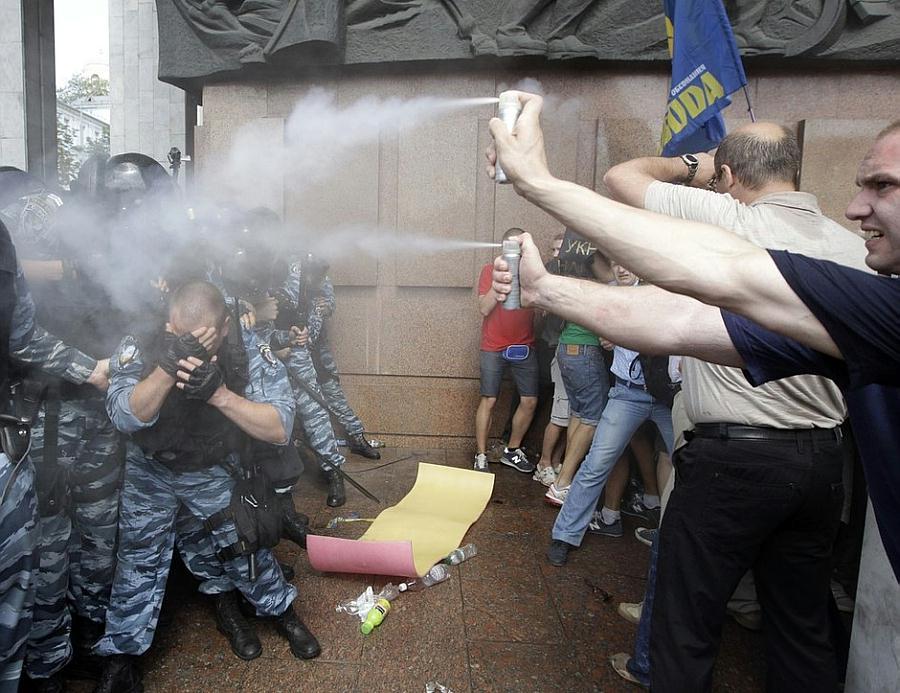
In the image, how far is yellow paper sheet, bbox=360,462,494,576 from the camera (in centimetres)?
408

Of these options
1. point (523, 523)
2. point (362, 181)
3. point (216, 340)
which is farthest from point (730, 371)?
point (362, 181)

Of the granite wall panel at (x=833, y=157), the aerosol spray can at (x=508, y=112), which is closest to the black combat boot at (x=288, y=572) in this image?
the aerosol spray can at (x=508, y=112)

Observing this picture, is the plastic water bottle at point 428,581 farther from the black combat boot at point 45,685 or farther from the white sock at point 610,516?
the black combat boot at point 45,685

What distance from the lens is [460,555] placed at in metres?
3.97

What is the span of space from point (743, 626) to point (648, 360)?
5.19ft

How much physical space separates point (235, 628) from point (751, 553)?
241 centimetres

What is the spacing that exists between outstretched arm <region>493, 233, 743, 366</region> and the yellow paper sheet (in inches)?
90.0

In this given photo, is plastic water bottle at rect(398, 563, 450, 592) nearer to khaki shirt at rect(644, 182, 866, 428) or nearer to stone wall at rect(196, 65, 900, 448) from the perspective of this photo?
khaki shirt at rect(644, 182, 866, 428)

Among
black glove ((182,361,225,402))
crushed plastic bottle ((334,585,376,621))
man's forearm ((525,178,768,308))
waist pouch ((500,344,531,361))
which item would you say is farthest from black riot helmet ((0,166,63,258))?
waist pouch ((500,344,531,361))

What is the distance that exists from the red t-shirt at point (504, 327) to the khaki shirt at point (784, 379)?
11.1 feet

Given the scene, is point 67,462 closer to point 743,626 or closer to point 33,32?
point 743,626

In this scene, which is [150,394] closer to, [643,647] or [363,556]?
[363,556]

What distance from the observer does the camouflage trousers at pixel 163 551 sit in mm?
2711

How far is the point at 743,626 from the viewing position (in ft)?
11.1
